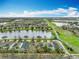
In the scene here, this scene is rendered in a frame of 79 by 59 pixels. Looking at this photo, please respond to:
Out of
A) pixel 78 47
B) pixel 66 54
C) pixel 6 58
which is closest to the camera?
pixel 6 58

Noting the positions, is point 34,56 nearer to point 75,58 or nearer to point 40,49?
point 40,49

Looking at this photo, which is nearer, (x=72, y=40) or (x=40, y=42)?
(x=40, y=42)

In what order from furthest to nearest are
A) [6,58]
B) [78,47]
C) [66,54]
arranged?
[78,47] → [66,54] → [6,58]

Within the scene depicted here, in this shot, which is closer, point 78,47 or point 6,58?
point 6,58

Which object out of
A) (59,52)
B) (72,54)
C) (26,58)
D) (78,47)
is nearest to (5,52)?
(26,58)

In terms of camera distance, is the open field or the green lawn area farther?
the green lawn area

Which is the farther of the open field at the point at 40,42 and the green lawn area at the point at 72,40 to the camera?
the green lawn area at the point at 72,40

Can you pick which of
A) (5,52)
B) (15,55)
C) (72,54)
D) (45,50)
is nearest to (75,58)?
(72,54)

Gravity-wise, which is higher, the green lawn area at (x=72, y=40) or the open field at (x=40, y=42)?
the open field at (x=40, y=42)

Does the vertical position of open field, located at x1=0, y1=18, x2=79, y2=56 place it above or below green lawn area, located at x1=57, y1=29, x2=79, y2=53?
above
